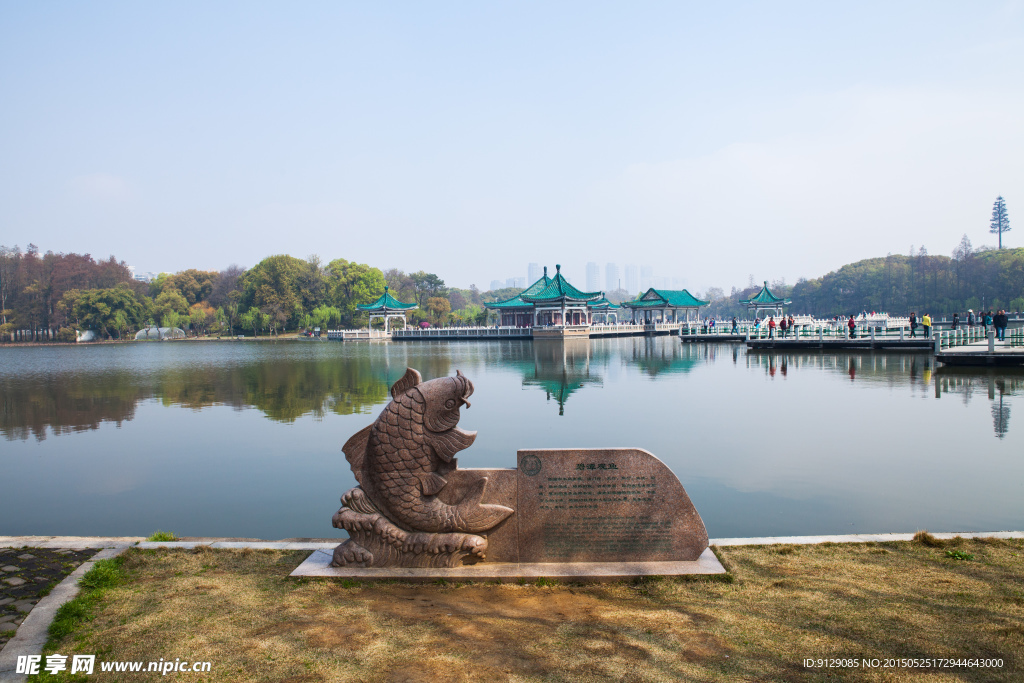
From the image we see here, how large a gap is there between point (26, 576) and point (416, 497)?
2615 mm

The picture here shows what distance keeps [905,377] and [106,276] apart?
243ft

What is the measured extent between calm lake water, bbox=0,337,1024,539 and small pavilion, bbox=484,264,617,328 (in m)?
29.5

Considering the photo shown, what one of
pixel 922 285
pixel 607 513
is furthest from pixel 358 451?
pixel 922 285

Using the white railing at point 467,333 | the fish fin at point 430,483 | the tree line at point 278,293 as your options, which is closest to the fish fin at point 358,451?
the fish fin at point 430,483

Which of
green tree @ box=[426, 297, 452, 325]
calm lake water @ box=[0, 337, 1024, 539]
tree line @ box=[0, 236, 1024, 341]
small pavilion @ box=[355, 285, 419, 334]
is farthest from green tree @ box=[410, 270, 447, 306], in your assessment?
calm lake water @ box=[0, 337, 1024, 539]

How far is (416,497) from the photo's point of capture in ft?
13.9

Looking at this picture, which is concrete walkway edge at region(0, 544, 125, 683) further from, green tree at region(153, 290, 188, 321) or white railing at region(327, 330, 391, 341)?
green tree at region(153, 290, 188, 321)

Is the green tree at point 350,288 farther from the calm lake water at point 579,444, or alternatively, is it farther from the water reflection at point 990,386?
the water reflection at point 990,386

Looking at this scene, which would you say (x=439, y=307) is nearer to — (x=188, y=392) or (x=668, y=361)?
(x=668, y=361)

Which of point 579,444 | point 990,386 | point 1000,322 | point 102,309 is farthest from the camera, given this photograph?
point 102,309

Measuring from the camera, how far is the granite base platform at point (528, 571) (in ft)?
13.0

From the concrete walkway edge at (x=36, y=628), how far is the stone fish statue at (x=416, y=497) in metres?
1.60

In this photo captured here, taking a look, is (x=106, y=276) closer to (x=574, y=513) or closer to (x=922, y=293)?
(x=574, y=513)

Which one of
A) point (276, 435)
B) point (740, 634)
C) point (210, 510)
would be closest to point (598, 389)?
point (276, 435)
